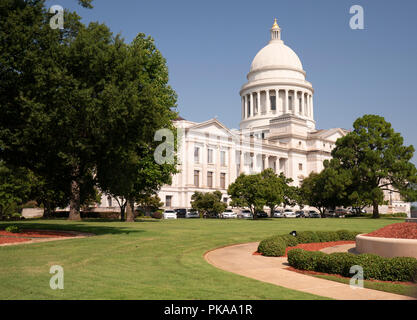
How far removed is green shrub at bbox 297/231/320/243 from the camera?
63.0ft

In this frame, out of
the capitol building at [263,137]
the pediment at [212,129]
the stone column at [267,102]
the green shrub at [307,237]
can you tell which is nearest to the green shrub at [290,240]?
the green shrub at [307,237]

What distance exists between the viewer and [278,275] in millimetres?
11242

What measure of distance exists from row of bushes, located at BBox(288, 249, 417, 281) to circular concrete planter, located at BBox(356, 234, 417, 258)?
1.35m

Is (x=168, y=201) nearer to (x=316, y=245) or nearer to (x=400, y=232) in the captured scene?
(x=316, y=245)

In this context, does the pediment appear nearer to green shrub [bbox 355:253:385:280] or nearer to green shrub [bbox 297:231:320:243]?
green shrub [bbox 297:231:320:243]

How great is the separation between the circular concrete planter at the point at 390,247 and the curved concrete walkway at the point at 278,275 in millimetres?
2840

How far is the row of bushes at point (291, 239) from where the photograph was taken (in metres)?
15.5

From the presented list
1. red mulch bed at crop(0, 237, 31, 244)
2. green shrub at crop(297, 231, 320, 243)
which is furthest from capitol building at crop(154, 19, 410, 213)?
green shrub at crop(297, 231, 320, 243)

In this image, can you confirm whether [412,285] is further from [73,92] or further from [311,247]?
[73,92]

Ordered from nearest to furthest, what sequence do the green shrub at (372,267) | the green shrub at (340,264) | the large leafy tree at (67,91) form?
the green shrub at (372,267) < the green shrub at (340,264) < the large leafy tree at (67,91)

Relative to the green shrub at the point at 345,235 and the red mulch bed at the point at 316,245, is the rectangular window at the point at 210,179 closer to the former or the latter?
the green shrub at the point at 345,235

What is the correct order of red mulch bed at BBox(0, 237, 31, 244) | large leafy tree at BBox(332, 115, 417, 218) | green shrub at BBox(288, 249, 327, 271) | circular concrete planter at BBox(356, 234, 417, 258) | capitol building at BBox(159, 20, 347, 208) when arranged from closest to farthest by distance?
green shrub at BBox(288, 249, 327, 271) < circular concrete planter at BBox(356, 234, 417, 258) < red mulch bed at BBox(0, 237, 31, 244) < large leafy tree at BBox(332, 115, 417, 218) < capitol building at BBox(159, 20, 347, 208)

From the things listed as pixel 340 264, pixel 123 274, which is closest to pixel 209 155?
pixel 340 264
